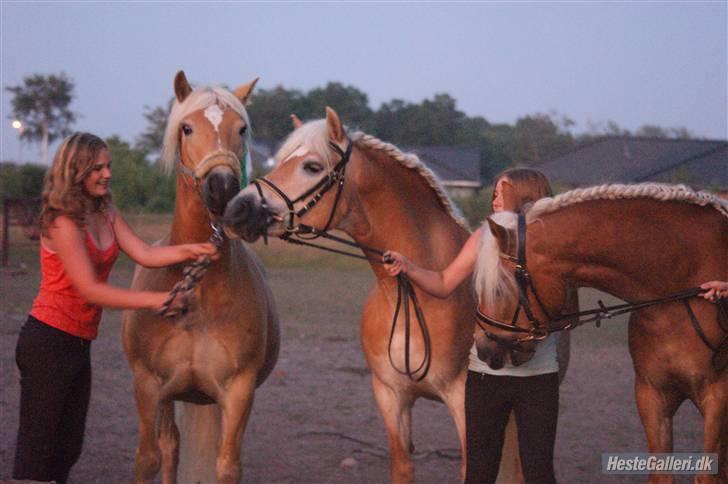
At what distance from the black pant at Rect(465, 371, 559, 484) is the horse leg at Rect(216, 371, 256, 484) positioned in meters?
1.28

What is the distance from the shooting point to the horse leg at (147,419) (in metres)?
4.40

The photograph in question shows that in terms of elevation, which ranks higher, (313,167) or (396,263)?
(313,167)

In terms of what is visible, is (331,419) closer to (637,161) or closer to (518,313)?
(518,313)

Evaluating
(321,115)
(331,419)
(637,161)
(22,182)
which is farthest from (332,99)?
(331,419)

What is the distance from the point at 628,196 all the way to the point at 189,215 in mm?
2154

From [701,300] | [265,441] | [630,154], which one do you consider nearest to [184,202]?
[701,300]

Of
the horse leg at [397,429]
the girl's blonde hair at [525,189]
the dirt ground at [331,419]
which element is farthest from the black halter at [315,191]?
the dirt ground at [331,419]

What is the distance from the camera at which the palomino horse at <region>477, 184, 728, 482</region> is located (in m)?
3.58

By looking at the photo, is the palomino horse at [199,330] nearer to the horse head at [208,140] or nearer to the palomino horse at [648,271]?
the horse head at [208,140]

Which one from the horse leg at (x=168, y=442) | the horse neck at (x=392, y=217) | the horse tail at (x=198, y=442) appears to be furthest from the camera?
the horse tail at (x=198, y=442)

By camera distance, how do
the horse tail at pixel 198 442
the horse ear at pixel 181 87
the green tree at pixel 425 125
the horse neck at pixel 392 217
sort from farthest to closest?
1. the green tree at pixel 425 125
2. the horse tail at pixel 198 442
3. the horse ear at pixel 181 87
4. the horse neck at pixel 392 217

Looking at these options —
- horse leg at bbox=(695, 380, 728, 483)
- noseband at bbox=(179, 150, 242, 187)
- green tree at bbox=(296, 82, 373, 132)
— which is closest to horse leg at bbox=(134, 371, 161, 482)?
noseband at bbox=(179, 150, 242, 187)

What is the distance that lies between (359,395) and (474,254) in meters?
4.67

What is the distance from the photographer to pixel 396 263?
399cm
